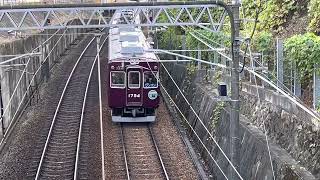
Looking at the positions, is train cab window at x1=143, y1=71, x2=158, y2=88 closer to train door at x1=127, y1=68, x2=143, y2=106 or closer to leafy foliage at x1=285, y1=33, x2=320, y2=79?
train door at x1=127, y1=68, x2=143, y2=106

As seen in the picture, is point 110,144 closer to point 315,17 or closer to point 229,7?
point 315,17

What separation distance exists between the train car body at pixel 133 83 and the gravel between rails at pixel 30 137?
284 cm

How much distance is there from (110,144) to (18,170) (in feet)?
12.6

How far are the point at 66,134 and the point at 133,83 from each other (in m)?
3.21

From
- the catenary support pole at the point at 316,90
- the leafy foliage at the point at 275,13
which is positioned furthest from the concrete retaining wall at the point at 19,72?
the catenary support pole at the point at 316,90

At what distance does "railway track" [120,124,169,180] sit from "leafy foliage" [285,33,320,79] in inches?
183

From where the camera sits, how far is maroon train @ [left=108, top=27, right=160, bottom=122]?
21266 mm

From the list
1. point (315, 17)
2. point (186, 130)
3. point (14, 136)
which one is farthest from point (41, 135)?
point (315, 17)

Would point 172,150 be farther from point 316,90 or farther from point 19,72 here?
point 19,72

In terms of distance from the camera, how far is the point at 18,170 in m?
16.4

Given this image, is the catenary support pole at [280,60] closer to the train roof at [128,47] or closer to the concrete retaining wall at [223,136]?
the concrete retaining wall at [223,136]

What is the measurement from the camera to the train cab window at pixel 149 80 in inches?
843

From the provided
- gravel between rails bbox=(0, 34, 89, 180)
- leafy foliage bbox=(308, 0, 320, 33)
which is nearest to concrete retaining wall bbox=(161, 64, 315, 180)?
leafy foliage bbox=(308, 0, 320, 33)

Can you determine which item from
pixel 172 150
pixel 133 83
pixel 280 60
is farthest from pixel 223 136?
pixel 133 83
